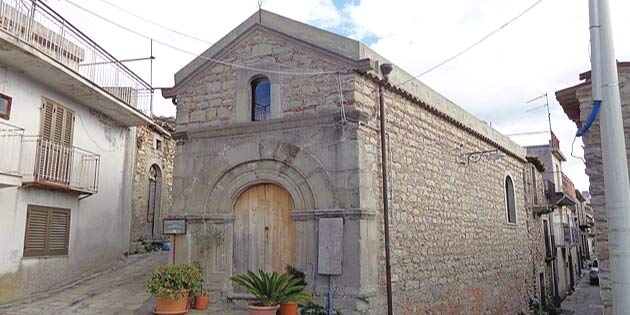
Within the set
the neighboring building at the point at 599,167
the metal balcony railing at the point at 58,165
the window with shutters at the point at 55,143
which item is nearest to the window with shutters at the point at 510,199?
the neighboring building at the point at 599,167

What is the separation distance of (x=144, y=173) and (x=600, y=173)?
12.9 meters

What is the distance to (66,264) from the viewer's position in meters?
12.1

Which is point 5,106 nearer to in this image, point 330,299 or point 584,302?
point 330,299

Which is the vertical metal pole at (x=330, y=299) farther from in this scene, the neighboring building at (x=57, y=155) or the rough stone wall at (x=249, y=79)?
the neighboring building at (x=57, y=155)

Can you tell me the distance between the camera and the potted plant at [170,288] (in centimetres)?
848

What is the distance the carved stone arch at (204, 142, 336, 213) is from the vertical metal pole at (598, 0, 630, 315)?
4.75 metres

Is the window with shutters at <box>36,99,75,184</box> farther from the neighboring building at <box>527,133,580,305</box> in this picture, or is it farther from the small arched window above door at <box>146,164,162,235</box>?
the neighboring building at <box>527,133,580,305</box>

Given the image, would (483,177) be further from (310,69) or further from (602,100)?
(602,100)

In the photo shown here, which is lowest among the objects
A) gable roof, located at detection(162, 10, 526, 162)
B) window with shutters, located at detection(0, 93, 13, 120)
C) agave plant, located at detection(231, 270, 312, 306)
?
agave plant, located at detection(231, 270, 312, 306)

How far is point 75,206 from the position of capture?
12.5m

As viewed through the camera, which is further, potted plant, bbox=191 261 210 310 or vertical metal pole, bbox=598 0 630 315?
potted plant, bbox=191 261 210 310

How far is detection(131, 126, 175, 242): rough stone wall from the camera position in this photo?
15750mm

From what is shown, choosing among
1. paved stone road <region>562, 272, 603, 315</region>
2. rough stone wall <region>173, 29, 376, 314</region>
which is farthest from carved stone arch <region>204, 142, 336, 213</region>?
paved stone road <region>562, 272, 603, 315</region>

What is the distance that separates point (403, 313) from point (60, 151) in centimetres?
817
